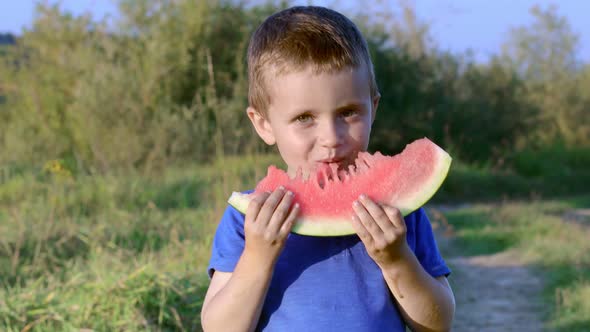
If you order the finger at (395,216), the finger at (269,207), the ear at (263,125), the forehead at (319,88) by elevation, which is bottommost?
the finger at (395,216)

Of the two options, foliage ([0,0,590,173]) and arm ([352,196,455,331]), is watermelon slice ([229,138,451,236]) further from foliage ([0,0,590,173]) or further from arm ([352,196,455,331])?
foliage ([0,0,590,173])

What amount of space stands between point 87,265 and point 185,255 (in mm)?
605

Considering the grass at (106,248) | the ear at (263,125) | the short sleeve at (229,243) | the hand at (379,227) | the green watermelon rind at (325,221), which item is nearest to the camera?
the hand at (379,227)

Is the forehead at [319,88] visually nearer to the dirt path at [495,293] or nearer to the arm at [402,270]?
the arm at [402,270]

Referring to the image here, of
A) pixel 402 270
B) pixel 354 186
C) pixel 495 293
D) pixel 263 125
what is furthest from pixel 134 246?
pixel 402 270

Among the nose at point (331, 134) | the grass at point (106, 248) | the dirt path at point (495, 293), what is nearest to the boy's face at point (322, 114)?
the nose at point (331, 134)

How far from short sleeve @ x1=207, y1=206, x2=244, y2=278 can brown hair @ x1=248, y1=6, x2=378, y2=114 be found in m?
0.29

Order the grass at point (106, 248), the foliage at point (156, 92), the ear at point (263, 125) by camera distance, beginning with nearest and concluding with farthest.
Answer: the ear at point (263, 125), the grass at point (106, 248), the foliage at point (156, 92)

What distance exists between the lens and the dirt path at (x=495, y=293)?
15.5ft

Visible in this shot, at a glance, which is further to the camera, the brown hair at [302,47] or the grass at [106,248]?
the grass at [106,248]

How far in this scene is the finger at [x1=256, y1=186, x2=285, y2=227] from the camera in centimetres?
160

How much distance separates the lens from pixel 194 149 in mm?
9391

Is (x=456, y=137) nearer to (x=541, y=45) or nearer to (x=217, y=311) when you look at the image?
(x=541, y=45)

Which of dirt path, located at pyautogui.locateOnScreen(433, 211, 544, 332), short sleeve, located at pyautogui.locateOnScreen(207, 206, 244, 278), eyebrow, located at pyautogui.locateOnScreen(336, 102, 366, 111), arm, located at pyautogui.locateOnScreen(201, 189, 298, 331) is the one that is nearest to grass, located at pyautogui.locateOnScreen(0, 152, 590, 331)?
dirt path, located at pyautogui.locateOnScreen(433, 211, 544, 332)
